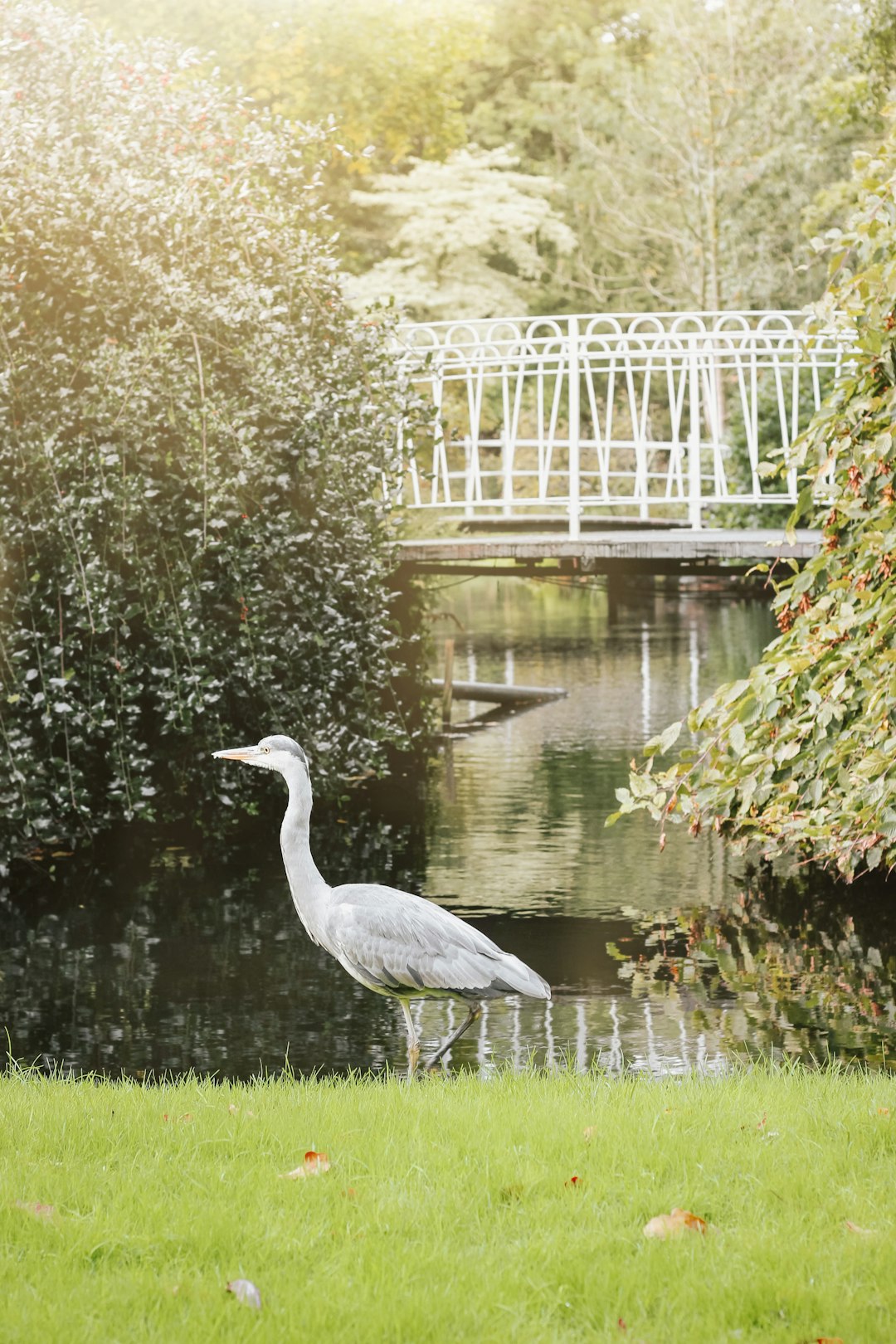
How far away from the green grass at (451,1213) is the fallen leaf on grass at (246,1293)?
2 cm

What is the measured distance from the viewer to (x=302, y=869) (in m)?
5.23

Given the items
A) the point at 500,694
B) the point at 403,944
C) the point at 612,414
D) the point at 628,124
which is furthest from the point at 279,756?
the point at 628,124

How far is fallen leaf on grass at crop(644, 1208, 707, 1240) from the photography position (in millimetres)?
3334

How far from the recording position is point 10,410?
8227 millimetres

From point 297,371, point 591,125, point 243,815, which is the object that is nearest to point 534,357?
point 297,371

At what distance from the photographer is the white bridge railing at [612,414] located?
1178 centimetres

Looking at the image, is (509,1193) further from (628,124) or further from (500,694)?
(628,124)

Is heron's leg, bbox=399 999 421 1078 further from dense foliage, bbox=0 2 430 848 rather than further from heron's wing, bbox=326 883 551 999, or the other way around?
dense foliage, bbox=0 2 430 848

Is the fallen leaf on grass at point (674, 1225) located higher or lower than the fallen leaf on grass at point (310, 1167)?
higher

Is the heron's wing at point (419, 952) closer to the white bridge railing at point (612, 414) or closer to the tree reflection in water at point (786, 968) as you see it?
the tree reflection in water at point (786, 968)

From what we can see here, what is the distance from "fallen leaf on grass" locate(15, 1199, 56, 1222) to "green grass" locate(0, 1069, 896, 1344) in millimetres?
12

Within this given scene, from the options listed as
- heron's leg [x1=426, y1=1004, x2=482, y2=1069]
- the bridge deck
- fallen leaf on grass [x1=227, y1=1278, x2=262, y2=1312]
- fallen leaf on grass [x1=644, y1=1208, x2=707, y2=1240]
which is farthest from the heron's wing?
the bridge deck

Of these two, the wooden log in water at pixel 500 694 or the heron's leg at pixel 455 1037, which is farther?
the wooden log in water at pixel 500 694

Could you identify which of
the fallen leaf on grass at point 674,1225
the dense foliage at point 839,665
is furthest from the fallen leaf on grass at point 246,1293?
the dense foliage at point 839,665
